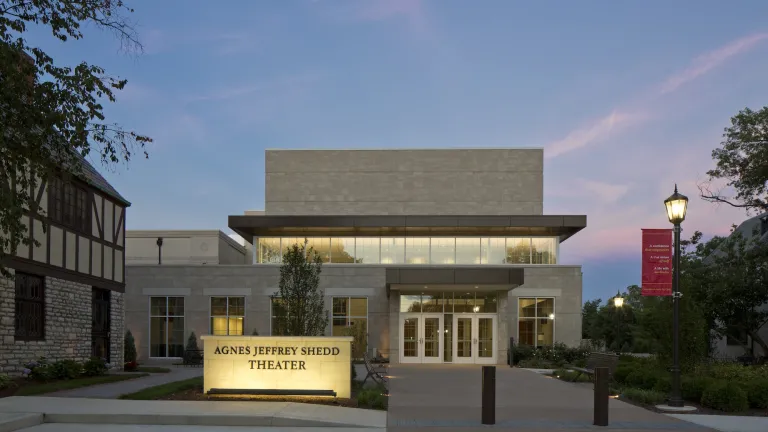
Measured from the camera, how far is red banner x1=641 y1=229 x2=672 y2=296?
16.0 meters

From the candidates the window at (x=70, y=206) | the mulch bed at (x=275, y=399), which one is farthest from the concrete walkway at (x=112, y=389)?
the window at (x=70, y=206)

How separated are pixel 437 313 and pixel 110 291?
13.9 meters

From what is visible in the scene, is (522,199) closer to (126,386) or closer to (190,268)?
(190,268)

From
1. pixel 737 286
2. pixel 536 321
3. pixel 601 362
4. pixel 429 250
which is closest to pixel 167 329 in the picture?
pixel 429 250

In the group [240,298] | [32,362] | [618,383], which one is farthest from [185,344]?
[618,383]

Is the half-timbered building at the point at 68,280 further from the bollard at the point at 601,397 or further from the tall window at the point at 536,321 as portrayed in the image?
the tall window at the point at 536,321

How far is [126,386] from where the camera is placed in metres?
19.4

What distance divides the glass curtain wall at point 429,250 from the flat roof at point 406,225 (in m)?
0.31

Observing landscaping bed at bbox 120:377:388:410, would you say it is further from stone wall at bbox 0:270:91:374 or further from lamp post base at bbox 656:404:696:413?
lamp post base at bbox 656:404:696:413

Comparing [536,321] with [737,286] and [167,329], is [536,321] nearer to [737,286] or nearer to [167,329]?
[737,286]

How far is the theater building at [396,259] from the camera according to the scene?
105 ft

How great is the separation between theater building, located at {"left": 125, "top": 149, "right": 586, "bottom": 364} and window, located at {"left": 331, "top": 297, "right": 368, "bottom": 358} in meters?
0.06

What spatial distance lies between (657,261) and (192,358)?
71.2 ft

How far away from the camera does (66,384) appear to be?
19281mm
